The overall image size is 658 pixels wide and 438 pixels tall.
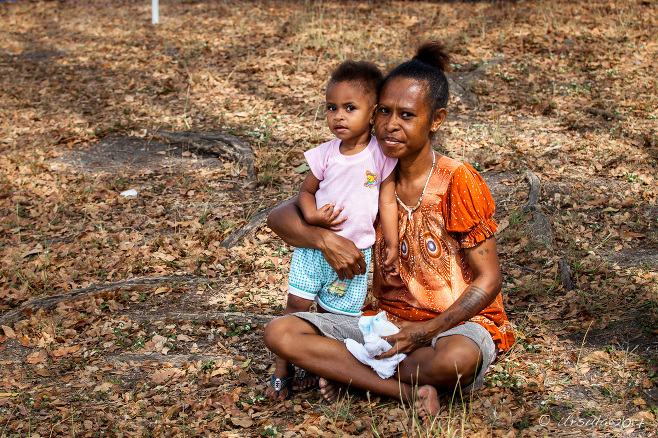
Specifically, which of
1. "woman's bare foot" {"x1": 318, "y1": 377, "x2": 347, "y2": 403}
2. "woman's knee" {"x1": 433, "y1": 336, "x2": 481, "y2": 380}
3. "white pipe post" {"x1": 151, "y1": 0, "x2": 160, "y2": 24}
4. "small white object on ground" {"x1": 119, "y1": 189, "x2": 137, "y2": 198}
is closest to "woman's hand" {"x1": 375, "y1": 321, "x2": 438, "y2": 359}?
"woman's knee" {"x1": 433, "y1": 336, "x2": 481, "y2": 380}

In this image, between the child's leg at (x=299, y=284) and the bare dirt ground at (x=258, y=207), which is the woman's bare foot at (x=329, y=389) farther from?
the child's leg at (x=299, y=284)

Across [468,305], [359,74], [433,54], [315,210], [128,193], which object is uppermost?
[433,54]

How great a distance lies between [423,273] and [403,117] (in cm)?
91

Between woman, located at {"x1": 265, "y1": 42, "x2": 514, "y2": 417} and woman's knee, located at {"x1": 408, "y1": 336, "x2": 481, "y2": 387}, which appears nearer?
woman's knee, located at {"x1": 408, "y1": 336, "x2": 481, "y2": 387}

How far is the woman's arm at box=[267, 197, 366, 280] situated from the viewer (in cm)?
349

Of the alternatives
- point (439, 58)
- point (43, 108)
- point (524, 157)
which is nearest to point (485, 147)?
point (524, 157)

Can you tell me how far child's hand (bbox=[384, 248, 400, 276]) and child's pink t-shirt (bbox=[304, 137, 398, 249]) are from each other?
15cm

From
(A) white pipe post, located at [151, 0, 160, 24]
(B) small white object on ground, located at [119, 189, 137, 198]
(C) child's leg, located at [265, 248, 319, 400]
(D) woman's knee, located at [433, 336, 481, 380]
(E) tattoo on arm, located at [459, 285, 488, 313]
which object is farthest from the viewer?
(A) white pipe post, located at [151, 0, 160, 24]

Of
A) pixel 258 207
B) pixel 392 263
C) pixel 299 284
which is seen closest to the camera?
pixel 392 263

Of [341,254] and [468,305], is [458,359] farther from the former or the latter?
[341,254]

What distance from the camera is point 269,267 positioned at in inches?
208

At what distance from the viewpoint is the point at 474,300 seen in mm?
3242

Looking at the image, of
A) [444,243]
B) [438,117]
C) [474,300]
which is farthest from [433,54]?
[474,300]

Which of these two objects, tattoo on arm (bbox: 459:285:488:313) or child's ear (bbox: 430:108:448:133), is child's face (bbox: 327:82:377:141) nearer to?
child's ear (bbox: 430:108:448:133)
